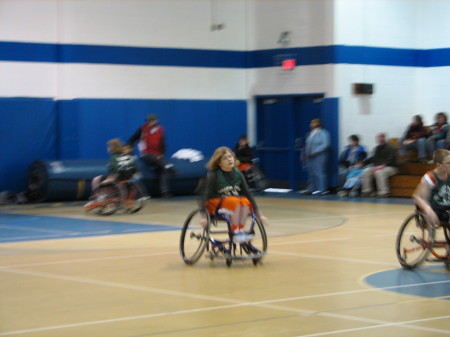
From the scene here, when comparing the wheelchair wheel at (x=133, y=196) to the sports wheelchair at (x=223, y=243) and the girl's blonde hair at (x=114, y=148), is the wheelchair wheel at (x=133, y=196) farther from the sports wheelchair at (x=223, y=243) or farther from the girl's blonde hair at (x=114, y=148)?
the sports wheelchair at (x=223, y=243)

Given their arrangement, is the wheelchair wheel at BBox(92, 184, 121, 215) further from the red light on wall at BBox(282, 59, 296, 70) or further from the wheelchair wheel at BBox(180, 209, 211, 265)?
the red light on wall at BBox(282, 59, 296, 70)

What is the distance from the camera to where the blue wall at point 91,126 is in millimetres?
19250

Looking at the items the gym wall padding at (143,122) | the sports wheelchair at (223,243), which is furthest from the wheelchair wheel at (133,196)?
the sports wheelchair at (223,243)

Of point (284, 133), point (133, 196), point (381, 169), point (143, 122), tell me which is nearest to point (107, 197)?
point (133, 196)

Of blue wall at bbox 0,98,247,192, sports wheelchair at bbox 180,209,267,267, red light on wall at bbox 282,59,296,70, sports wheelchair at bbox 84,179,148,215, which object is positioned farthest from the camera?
red light on wall at bbox 282,59,296,70

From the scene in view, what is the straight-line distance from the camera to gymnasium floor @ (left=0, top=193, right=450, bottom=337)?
22.5ft

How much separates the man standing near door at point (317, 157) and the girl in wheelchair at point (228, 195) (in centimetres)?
1010

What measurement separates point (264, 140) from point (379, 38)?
157 inches

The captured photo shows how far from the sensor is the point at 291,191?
2169 cm

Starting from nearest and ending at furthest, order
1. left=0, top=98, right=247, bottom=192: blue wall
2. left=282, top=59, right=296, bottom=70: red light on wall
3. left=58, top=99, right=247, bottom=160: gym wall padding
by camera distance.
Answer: left=0, top=98, right=247, bottom=192: blue wall < left=58, top=99, right=247, bottom=160: gym wall padding < left=282, top=59, right=296, bottom=70: red light on wall

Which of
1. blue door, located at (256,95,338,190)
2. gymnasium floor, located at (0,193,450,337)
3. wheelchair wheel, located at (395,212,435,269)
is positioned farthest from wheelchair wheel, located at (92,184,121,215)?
wheelchair wheel, located at (395,212,435,269)

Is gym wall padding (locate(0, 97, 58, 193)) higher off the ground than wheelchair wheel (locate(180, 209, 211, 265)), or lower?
higher

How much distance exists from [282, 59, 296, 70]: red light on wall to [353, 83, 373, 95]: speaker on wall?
1.68m

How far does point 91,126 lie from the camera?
20234mm
